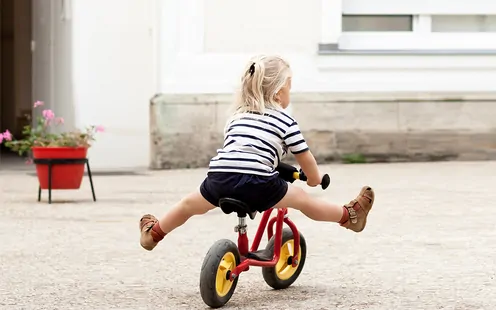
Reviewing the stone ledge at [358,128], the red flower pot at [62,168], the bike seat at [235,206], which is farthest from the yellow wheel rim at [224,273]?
the stone ledge at [358,128]

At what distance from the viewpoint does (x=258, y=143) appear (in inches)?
213

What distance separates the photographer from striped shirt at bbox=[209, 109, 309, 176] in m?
5.39

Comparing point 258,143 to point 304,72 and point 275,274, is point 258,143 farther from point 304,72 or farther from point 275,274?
point 304,72

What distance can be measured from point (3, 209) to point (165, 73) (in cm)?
439

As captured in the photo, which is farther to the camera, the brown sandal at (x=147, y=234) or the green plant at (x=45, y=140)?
the green plant at (x=45, y=140)

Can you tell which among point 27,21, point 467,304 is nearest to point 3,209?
point 467,304

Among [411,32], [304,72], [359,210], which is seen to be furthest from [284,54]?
[359,210]

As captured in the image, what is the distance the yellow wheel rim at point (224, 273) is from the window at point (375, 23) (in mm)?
8924

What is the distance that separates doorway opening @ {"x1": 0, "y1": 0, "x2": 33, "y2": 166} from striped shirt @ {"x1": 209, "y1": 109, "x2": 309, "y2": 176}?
54.7ft

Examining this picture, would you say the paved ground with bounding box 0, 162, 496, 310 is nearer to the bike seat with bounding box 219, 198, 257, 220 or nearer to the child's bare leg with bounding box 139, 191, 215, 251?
the child's bare leg with bounding box 139, 191, 215, 251

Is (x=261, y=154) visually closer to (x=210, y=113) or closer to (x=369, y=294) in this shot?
(x=369, y=294)

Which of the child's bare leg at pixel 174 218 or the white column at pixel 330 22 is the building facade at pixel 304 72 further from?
the child's bare leg at pixel 174 218

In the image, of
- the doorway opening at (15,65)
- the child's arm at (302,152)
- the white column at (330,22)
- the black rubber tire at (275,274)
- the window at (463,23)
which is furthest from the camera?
the doorway opening at (15,65)

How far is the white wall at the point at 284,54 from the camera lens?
44.5 feet
